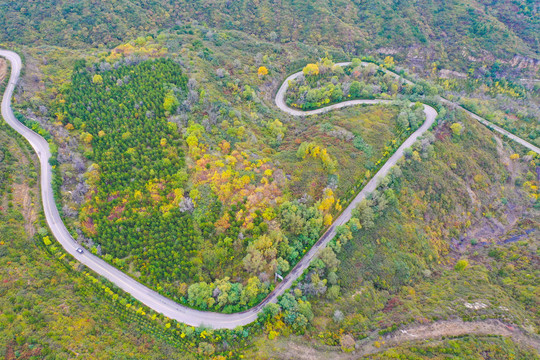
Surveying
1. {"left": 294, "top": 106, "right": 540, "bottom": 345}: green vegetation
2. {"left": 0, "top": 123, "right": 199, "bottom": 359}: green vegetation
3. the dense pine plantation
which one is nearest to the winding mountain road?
the dense pine plantation

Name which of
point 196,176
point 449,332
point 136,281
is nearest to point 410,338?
point 449,332

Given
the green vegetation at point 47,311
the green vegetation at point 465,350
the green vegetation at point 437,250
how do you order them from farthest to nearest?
1. the green vegetation at point 437,250
2. the green vegetation at point 465,350
3. the green vegetation at point 47,311

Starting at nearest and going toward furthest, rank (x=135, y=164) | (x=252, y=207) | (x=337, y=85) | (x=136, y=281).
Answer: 1. (x=136, y=281)
2. (x=252, y=207)
3. (x=135, y=164)
4. (x=337, y=85)

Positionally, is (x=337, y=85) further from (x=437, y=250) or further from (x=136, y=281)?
(x=136, y=281)

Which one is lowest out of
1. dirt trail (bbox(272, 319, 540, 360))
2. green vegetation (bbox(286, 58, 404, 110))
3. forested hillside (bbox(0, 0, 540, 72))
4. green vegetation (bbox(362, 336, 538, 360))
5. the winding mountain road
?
dirt trail (bbox(272, 319, 540, 360))

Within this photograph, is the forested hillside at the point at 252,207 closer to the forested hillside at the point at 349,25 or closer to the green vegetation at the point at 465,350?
the green vegetation at the point at 465,350

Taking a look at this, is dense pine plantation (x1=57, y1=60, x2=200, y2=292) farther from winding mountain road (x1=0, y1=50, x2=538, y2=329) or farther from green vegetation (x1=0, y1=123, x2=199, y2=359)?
green vegetation (x1=0, y1=123, x2=199, y2=359)

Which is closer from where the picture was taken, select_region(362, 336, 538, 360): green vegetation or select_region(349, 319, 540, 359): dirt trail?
select_region(362, 336, 538, 360): green vegetation

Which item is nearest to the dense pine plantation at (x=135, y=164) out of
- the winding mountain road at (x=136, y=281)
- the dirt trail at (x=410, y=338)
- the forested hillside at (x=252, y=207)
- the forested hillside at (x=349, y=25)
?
the forested hillside at (x=252, y=207)

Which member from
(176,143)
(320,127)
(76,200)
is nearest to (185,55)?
(176,143)

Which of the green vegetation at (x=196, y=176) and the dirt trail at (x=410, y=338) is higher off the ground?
the green vegetation at (x=196, y=176)
